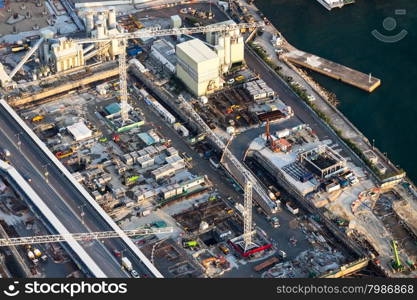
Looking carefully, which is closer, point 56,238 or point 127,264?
point 127,264

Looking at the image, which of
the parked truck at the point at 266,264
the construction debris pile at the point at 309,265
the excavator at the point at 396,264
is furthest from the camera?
the excavator at the point at 396,264

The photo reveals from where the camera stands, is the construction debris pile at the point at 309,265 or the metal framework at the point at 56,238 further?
the metal framework at the point at 56,238

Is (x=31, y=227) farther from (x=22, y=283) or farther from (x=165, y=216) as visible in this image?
(x=22, y=283)

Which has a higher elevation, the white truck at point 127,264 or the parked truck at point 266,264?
the white truck at point 127,264

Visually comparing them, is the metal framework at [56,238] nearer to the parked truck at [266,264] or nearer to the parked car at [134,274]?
the parked car at [134,274]

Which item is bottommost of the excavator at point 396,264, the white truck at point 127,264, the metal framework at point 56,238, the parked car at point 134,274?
the excavator at point 396,264

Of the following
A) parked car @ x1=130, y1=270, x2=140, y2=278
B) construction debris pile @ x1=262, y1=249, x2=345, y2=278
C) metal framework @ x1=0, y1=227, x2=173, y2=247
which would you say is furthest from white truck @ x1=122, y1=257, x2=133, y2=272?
construction debris pile @ x1=262, y1=249, x2=345, y2=278

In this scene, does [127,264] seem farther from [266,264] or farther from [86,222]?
[266,264]

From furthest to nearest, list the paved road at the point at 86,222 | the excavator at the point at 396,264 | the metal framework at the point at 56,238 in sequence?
the metal framework at the point at 56,238 → the excavator at the point at 396,264 → the paved road at the point at 86,222

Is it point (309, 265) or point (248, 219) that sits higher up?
point (248, 219)

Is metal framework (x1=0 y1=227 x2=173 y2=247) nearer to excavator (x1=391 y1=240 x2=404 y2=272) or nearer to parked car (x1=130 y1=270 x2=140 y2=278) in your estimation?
parked car (x1=130 y1=270 x2=140 y2=278)

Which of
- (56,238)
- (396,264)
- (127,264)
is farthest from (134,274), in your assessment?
(396,264)

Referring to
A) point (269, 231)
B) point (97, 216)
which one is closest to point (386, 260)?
point (269, 231)

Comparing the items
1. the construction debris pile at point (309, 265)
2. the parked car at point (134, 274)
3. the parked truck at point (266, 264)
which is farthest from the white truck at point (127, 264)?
the construction debris pile at point (309, 265)
